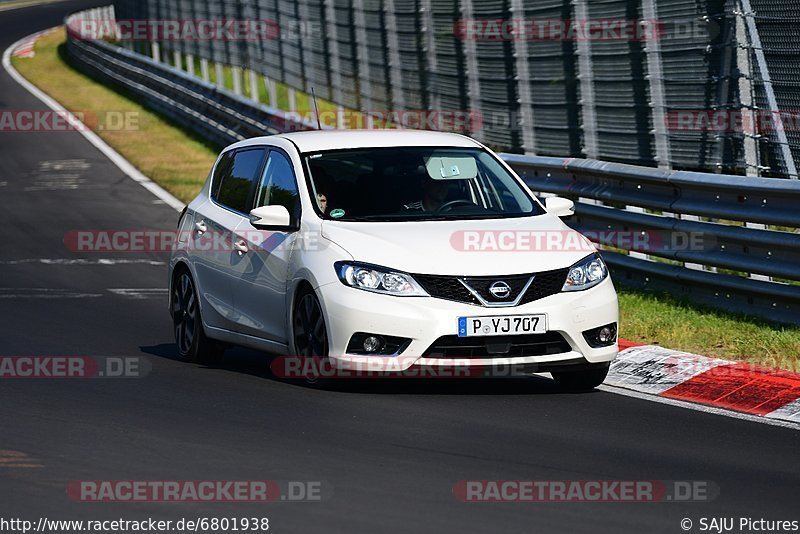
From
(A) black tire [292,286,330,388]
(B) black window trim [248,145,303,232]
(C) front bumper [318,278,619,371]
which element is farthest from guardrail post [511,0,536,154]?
(C) front bumper [318,278,619,371]

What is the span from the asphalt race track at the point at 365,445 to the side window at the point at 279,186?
1.10 meters

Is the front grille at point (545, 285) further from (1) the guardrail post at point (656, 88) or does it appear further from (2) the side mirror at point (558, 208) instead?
(1) the guardrail post at point (656, 88)

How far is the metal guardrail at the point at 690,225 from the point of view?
11125 mm

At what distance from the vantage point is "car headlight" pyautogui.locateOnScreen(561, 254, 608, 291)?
30.0ft

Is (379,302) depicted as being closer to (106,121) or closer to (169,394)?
(169,394)

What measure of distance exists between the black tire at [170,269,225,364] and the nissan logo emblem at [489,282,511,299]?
109 inches

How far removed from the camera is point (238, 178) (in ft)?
36.3

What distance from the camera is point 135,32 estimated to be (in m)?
42.1

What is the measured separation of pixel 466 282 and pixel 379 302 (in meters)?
0.49

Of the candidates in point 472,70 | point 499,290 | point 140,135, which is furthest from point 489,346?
point 140,135

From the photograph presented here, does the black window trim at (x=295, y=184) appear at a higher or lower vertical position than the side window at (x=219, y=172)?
higher

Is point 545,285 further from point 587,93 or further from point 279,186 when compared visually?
point 587,93

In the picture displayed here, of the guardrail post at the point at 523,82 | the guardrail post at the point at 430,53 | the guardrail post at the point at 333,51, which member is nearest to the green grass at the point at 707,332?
the guardrail post at the point at 523,82

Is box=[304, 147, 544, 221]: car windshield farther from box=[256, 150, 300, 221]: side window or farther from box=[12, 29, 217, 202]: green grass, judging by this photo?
box=[12, 29, 217, 202]: green grass
